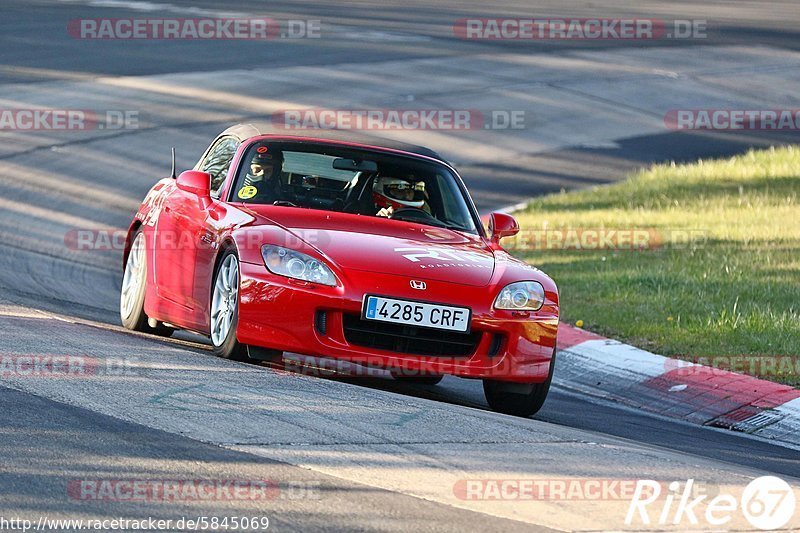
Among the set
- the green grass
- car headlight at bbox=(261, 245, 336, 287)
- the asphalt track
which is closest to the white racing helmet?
the asphalt track

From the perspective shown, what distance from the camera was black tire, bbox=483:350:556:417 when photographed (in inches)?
315

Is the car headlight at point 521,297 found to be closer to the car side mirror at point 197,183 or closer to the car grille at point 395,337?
the car grille at point 395,337

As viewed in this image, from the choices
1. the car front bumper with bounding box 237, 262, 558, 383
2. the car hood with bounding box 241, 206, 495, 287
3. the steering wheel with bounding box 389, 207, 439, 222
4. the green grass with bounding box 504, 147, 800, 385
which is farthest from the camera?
the green grass with bounding box 504, 147, 800, 385

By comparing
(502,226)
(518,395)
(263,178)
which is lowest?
(518,395)

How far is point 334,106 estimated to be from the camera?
22625 mm

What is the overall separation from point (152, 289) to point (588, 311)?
384 cm

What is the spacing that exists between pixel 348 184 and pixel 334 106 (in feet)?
45.6

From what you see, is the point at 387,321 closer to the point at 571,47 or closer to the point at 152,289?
the point at 152,289

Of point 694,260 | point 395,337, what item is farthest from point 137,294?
point 694,260

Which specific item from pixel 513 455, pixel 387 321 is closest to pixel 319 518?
pixel 513 455

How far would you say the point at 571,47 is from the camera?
99.4 ft

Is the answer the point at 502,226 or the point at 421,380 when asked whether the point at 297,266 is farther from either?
the point at 421,380

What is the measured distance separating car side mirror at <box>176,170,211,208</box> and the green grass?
3.42 metres

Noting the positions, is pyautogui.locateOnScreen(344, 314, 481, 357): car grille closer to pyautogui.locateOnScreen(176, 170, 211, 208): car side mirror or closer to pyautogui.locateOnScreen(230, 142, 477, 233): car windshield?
pyautogui.locateOnScreen(230, 142, 477, 233): car windshield
